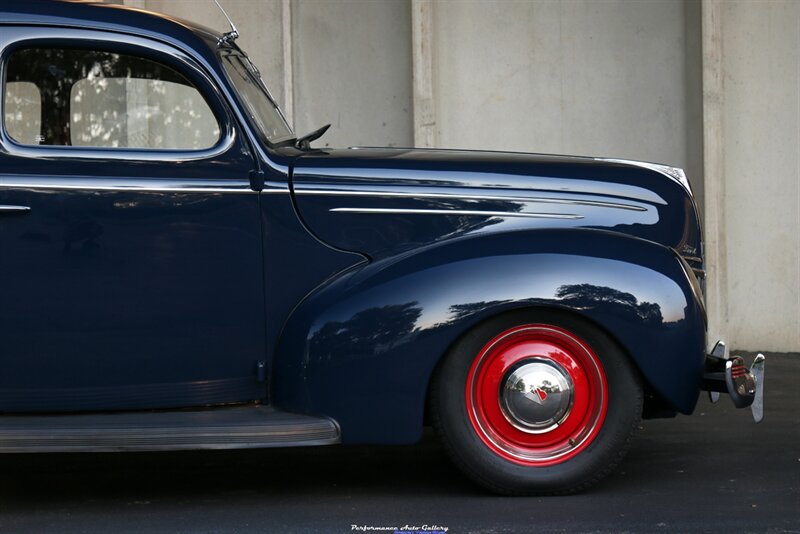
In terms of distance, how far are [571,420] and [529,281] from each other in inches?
22.3

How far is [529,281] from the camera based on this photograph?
4.44m

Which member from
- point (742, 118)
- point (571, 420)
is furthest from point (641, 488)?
point (742, 118)

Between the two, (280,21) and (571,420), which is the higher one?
(280,21)

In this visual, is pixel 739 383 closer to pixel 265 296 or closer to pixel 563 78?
pixel 265 296

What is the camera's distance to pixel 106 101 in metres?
4.69

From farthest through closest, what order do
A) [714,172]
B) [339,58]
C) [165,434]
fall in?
[339,58]
[714,172]
[165,434]

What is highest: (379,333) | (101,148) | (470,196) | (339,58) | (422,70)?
(339,58)

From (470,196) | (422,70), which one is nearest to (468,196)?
(470,196)

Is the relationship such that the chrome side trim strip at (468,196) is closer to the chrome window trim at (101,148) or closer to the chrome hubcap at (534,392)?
the chrome window trim at (101,148)

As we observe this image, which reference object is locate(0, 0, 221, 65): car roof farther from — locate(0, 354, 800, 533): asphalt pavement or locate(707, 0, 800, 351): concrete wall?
locate(707, 0, 800, 351): concrete wall

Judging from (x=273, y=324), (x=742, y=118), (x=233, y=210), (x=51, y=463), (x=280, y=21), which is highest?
(x=280, y=21)

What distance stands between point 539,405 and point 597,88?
196 inches

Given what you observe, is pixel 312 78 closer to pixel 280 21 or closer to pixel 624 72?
pixel 280 21

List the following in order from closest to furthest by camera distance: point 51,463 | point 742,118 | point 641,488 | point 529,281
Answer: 1. point 529,281
2. point 641,488
3. point 51,463
4. point 742,118
